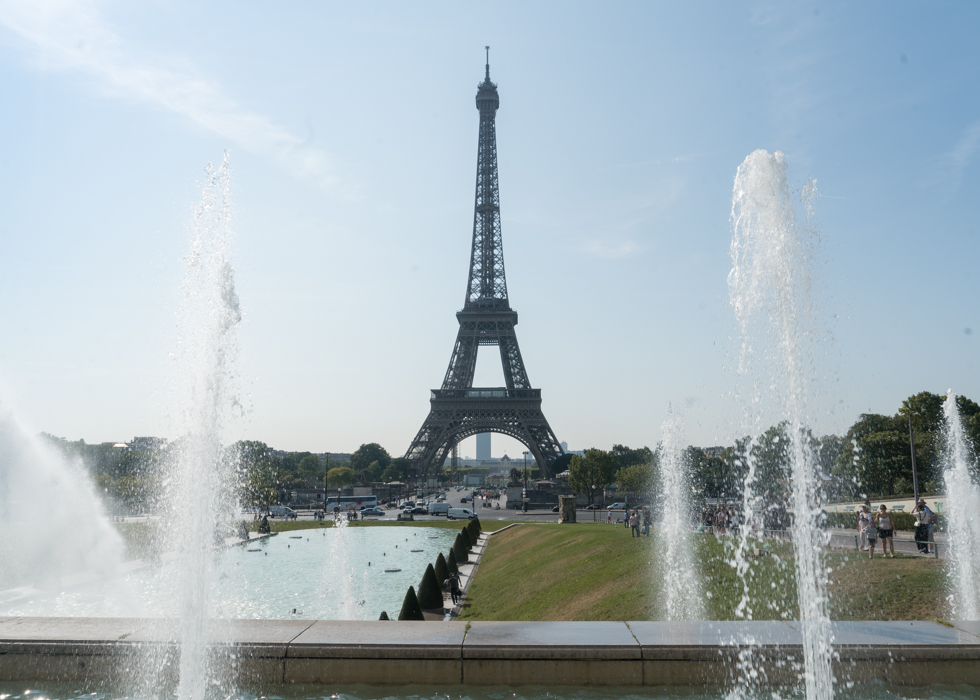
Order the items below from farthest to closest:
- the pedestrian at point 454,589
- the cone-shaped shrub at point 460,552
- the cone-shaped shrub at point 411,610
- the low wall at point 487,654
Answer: the cone-shaped shrub at point 460,552 → the pedestrian at point 454,589 → the cone-shaped shrub at point 411,610 → the low wall at point 487,654

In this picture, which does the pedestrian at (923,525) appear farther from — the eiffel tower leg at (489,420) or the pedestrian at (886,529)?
the eiffel tower leg at (489,420)

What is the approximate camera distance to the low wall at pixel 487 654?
24.6 feet

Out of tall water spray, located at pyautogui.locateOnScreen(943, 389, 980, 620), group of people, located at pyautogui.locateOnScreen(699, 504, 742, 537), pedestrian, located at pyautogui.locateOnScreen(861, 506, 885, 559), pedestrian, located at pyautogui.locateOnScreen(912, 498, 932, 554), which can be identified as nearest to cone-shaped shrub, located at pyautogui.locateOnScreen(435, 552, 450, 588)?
group of people, located at pyautogui.locateOnScreen(699, 504, 742, 537)

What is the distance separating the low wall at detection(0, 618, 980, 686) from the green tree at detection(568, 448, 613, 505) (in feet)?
242

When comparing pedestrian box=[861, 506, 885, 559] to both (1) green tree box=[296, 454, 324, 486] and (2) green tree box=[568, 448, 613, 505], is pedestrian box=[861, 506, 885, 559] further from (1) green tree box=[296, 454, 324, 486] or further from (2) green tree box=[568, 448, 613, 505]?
(1) green tree box=[296, 454, 324, 486]

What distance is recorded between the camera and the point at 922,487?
2071 inches

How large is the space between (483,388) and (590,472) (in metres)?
15.7

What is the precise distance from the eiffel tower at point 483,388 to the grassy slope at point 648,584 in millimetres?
53257

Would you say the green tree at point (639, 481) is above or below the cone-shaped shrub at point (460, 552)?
above

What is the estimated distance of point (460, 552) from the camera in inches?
1180

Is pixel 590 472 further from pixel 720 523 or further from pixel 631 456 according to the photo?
pixel 720 523

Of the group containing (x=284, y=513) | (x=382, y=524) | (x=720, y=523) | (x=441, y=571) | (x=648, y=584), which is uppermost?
(x=720, y=523)

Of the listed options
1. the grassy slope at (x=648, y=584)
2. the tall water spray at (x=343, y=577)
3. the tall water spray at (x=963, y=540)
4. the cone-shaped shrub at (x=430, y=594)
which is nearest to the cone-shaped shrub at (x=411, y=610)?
the grassy slope at (x=648, y=584)

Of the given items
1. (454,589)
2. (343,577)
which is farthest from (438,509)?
(454,589)
